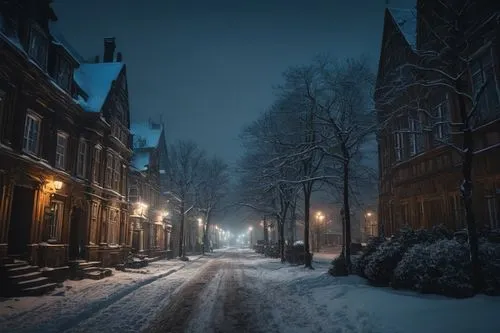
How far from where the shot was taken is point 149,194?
135ft

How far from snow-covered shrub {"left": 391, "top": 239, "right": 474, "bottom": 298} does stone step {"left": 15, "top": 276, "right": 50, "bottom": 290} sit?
41.9 feet

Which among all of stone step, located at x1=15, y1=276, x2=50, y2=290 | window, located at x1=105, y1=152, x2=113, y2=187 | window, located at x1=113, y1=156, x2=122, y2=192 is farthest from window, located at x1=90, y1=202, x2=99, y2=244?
stone step, located at x1=15, y1=276, x2=50, y2=290

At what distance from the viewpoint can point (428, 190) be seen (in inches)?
698

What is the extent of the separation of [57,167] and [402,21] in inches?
760

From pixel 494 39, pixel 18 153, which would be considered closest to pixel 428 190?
pixel 494 39

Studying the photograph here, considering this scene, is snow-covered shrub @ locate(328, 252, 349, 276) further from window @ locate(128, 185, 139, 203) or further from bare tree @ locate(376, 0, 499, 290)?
window @ locate(128, 185, 139, 203)

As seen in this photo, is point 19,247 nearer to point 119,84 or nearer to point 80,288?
point 80,288

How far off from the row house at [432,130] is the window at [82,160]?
16.3 meters

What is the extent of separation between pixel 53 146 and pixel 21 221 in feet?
12.9

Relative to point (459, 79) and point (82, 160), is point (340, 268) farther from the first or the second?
point (82, 160)

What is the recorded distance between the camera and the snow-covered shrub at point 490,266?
9765 millimetres

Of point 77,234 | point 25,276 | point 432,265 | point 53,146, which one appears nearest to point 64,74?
point 53,146

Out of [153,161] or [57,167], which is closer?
[57,167]

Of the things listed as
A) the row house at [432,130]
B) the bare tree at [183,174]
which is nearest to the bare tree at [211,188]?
the bare tree at [183,174]
